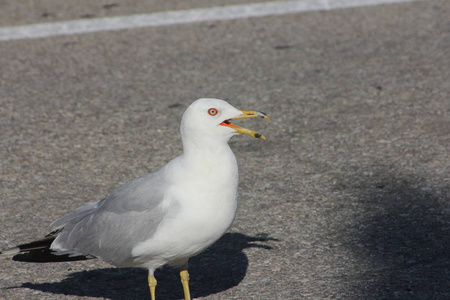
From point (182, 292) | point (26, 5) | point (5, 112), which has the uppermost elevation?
point (26, 5)

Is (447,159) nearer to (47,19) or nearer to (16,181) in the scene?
(16,181)

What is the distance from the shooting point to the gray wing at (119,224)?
3277mm

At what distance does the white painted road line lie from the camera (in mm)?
7570

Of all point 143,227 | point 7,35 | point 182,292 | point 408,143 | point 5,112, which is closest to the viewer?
point 143,227

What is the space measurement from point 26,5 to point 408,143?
205 inches

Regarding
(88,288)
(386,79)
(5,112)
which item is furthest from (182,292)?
(386,79)

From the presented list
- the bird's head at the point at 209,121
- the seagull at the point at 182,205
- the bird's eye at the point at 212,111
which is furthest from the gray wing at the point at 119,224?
the bird's eye at the point at 212,111

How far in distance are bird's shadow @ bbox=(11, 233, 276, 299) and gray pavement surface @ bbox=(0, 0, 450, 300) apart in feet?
0.03

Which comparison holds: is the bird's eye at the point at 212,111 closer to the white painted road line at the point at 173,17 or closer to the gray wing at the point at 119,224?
the gray wing at the point at 119,224

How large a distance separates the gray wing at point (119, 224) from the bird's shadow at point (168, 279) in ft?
0.99

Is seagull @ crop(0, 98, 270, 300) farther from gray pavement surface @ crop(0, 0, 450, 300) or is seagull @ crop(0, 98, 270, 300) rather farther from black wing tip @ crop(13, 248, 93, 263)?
gray pavement surface @ crop(0, 0, 450, 300)

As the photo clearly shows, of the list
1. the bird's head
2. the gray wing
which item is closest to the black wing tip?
the gray wing

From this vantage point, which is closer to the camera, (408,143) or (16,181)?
(16,181)

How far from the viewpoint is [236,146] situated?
5.32m
